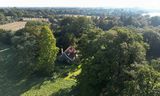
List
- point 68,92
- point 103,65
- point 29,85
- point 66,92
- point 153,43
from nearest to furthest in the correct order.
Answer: point 103,65
point 68,92
point 66,92
point 29,85
point 153,43

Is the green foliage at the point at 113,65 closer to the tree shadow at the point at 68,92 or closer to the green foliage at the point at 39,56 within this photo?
the tree shadow at the point at 68,92

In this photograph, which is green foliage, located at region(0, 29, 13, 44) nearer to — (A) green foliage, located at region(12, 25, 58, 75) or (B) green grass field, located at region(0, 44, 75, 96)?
(B) green grass field, located at region(0, 44, 75, 96)

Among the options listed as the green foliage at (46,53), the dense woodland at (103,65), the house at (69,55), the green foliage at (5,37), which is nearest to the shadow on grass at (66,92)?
the dense woodland at (103,65)

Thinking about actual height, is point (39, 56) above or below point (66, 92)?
above

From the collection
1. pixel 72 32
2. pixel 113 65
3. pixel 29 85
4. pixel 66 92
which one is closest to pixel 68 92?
pixel 66 92

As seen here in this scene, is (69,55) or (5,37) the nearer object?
(69,55)

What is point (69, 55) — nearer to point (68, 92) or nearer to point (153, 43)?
point (68, 92)

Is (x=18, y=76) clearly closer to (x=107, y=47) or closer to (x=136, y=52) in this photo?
(x=107, y=47)

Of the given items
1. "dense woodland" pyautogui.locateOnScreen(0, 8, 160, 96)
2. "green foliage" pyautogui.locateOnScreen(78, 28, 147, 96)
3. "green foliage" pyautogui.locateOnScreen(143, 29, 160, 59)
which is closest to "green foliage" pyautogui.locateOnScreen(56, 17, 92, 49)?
"dense woodland" pyautogui.locateOnScreen(0, 8, 160, 96)
